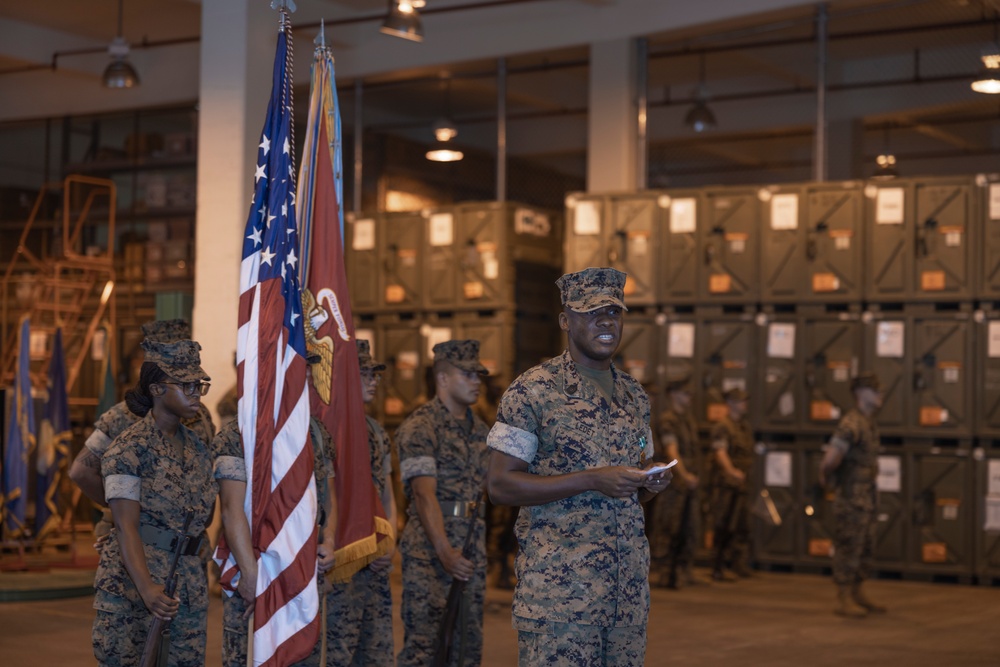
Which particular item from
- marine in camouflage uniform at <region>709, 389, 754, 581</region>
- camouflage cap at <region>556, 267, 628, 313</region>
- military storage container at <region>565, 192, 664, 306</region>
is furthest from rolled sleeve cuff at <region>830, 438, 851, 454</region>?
camouflage cap at <region>556, 267, 628, 313</region>

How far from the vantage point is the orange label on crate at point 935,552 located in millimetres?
12984

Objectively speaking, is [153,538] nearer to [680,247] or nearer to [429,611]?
[429,611]

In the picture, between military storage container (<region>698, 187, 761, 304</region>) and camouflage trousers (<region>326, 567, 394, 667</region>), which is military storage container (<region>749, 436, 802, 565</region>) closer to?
military storage container (<region>698, 187, 761, 304</region>)

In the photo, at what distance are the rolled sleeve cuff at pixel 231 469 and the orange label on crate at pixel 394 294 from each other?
34.0 feet

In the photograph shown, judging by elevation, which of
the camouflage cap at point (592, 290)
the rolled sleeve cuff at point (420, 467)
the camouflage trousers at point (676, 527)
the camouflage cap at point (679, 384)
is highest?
the camouflage cap at point (592, 290)

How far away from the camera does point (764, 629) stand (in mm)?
10250

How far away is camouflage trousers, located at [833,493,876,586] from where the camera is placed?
10820 mm

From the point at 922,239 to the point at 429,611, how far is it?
8.10 m

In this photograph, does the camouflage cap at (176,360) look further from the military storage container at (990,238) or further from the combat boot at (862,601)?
the military storage container at (990,238)

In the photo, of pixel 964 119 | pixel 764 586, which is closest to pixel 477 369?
pixel 764 586

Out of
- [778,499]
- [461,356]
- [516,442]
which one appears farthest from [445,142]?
[516,442]

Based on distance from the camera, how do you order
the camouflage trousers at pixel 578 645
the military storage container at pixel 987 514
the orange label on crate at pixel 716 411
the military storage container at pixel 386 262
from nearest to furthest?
the camouflage trousers at pixel 578 645 → the military storage container at pixel 987 514 → the orange label on crate at pixel 716 411 → the military storage container at pixel 386 262

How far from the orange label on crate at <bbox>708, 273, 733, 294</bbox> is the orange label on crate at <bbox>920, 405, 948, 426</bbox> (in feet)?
7.49

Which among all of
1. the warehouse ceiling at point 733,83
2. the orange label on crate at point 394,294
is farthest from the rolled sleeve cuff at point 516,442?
the orange label on crate at point 394,294
